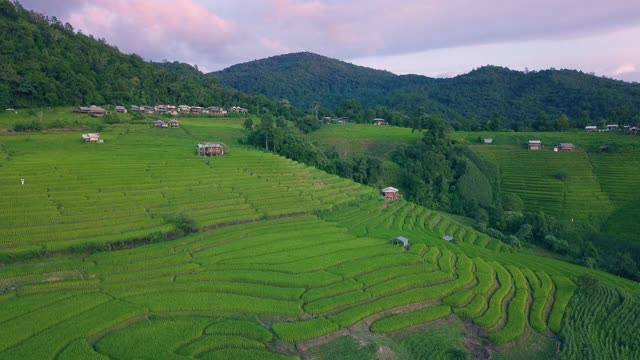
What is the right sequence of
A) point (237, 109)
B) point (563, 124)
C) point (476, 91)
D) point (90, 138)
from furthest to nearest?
point (476, 91), point (237, 109), point (563, 124), point (90, 138)

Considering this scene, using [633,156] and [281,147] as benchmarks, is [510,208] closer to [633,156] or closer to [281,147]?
[633,156]

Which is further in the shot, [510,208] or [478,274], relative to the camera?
[510,208]

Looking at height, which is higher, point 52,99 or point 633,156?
point 52,99

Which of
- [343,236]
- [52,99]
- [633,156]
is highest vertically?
[52,99]

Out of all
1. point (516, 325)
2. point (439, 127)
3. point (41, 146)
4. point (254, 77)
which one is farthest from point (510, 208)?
point (254, 77)

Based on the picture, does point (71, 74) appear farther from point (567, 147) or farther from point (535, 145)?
point (567, 147)

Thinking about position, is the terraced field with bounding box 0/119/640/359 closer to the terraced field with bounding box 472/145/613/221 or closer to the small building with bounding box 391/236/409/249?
the small building with bounding box 391/236/409/249

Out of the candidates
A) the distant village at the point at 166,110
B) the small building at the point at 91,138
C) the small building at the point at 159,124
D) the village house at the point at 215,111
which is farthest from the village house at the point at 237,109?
the small building at the point at 91,138

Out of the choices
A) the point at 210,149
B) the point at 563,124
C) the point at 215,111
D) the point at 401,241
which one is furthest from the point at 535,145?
the point at 215,111
